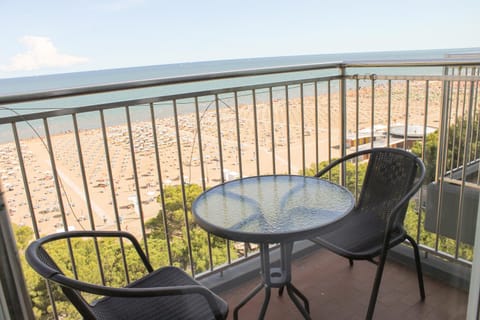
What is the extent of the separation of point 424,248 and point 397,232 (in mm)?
687

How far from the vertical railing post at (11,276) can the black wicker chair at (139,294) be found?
67mm

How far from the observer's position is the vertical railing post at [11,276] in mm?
1255

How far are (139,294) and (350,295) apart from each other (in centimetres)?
158

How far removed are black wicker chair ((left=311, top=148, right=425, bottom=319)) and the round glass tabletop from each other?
7.0 inches

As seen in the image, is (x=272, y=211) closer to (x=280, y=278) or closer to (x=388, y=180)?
(x=280, y=278)

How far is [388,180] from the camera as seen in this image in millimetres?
2330

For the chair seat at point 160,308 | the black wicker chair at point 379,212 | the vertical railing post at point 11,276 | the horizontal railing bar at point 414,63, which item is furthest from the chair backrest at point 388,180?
the vertical railing post at point 11,276

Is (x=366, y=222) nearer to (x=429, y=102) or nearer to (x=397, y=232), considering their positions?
(x=397, y=232)

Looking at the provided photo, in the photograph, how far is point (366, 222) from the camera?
226cm

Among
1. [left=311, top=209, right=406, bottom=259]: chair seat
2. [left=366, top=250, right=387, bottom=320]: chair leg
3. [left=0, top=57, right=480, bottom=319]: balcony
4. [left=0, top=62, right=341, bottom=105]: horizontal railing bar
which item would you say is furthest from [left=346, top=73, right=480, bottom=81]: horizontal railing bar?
[left=366, top=250, right=387, bottom=320]: chair leg

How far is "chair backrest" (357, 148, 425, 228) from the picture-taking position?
216 centimetres

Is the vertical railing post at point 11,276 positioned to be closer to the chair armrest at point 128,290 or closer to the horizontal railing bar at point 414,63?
the chair armrest at point 128,290

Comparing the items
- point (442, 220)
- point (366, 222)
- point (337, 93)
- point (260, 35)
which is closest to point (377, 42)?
point (337, 93)

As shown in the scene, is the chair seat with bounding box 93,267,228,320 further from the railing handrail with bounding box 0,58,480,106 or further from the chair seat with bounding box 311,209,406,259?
the railing handrail with bounding box 0,58,480,106
